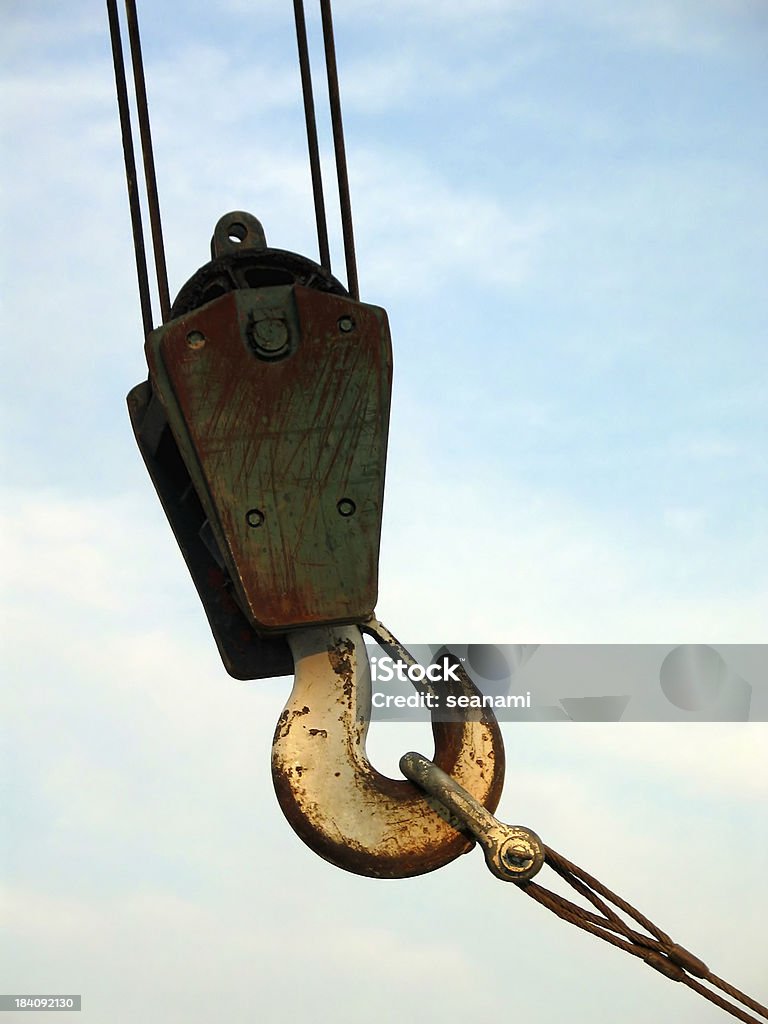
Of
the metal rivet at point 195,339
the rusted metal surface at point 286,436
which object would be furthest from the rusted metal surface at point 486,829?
the metal rivet at point 195,339

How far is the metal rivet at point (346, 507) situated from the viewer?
82.7 inches

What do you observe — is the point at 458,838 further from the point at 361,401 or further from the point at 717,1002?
the point at 361,401

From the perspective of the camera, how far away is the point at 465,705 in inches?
83.4

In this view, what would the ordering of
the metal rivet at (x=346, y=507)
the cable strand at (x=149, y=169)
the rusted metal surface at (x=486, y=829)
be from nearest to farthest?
the rusted metal surface at (x=486, y=829), the metal rivet at (x=346, y=507), the cable strand at (x=149, y=169)

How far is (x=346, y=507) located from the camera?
210cm

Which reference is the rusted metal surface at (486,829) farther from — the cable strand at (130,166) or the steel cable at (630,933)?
the cable strand at (130,166)

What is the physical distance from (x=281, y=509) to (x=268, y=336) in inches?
10.4

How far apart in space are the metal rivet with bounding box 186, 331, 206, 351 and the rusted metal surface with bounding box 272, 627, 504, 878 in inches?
17.7

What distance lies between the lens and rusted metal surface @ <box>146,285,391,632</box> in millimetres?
2068

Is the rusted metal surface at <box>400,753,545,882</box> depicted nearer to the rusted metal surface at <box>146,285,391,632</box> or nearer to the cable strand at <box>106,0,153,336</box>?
the rusted metal surface at <box>146,285,391,632</box>

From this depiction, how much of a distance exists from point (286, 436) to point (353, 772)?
1.60 feet

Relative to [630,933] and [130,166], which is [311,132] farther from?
[630,933]

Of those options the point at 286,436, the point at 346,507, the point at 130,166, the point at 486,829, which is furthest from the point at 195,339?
the point at 486,829

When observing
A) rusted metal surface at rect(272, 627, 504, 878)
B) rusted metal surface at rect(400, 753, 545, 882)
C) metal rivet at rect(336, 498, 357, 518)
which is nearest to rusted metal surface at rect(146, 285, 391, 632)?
metal rivet at rect(336, 498, 357, 518)
